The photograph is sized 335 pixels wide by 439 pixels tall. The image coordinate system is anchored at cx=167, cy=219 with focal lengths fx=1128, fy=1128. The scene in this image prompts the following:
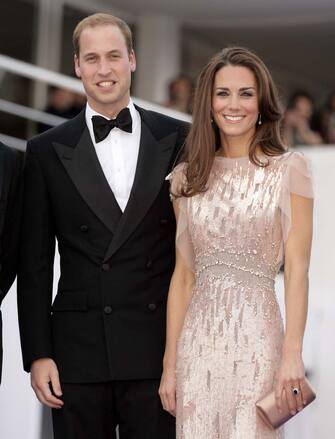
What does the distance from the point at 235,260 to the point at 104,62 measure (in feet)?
2.88

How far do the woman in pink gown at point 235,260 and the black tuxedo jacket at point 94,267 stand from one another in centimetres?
10

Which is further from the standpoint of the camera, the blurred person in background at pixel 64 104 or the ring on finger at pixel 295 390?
the blurred person in background at pixel 64 104

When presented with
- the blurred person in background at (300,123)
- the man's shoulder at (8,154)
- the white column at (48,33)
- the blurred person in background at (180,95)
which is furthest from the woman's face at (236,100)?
the white column at (48,33)

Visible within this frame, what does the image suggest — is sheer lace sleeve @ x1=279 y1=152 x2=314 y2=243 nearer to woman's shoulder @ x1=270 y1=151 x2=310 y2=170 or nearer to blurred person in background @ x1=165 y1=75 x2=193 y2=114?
woman's shoulder @ x1=270 y1=151 x2=310 y2=170

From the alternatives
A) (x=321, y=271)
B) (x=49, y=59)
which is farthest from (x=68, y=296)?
(x=49, y=59)

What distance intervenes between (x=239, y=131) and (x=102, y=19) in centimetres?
68

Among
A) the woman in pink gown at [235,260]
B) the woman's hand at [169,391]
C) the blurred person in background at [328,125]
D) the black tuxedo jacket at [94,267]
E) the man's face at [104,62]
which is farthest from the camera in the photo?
the blurred person in background at [328,125]

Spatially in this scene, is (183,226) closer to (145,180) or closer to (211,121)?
(145,180)

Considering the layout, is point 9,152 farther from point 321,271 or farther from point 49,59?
point 49,59

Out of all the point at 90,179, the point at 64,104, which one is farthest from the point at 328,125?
the point at 90,179

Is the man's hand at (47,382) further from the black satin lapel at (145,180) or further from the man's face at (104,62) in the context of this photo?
the man's face at (104,62)

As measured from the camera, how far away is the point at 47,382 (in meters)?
3.96

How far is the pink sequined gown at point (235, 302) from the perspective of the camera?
3.78 m

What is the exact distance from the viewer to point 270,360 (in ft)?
12.3
